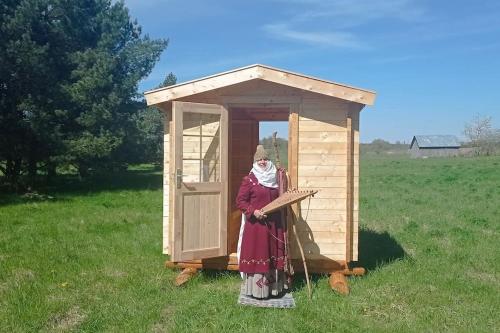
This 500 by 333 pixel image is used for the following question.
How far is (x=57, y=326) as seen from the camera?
17.6ft

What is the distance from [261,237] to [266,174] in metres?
Result: 0.81

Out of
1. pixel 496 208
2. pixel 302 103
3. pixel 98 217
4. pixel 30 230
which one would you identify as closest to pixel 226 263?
pixel 302 103

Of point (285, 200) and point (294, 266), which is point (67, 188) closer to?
point (294, 266)

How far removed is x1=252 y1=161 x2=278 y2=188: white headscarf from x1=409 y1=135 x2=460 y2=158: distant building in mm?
73991

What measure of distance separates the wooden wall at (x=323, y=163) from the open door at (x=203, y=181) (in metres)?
0.54

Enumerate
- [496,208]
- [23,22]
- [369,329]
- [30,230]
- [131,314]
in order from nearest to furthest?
[369,329], [131,314], [30,230], [496,208], [23,22]

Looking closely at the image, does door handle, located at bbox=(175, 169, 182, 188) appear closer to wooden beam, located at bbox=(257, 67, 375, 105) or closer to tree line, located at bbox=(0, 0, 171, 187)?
wooden beam, located at bbox=(257, 67, 375, 105)

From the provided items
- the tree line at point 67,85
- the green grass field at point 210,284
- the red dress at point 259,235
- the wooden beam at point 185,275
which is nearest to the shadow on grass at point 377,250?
the green grass field at point 210,284

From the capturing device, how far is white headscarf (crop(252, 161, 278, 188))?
6.46m

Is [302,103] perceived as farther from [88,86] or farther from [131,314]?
[88,86]

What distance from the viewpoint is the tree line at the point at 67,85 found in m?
16.8

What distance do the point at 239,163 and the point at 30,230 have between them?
4687 mm

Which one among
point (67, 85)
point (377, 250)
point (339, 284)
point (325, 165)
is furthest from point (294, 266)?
point (67, 85)

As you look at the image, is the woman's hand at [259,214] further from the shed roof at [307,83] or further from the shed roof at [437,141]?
the shed roof at [437,141]
